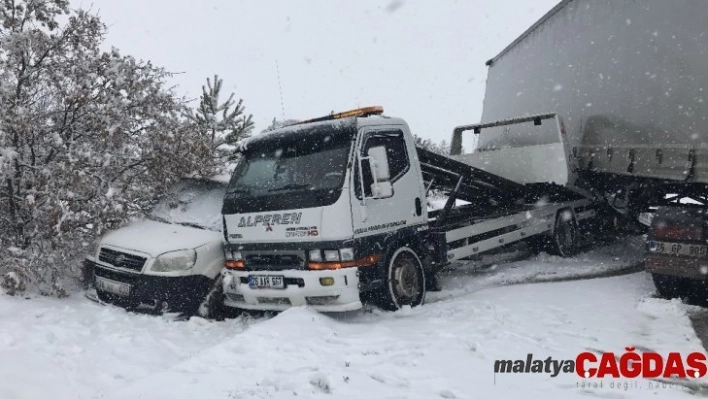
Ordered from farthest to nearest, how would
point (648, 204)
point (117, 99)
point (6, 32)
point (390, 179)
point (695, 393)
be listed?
point (648, 204), point (117, 99), point (6, 32), point (390, 179), point (695, 393)

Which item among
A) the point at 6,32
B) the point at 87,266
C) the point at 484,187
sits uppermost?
the point at 6,32

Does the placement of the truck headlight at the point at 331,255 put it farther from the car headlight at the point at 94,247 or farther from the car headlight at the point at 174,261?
the car headlight at the point at 94,247

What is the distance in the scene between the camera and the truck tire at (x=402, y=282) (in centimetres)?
626

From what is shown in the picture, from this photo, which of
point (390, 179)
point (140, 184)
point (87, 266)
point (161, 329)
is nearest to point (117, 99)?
point (140, 184)

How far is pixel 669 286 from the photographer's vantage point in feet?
20.8

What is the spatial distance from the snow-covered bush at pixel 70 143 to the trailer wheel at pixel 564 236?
6469mm

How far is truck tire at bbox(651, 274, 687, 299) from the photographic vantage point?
627 cm

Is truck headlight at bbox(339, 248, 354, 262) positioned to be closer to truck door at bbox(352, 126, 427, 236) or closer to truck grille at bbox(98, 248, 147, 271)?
truck door at bbox(352, 126, 427, 236)

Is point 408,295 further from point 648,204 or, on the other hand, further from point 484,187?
point 648,204

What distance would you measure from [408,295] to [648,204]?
20.2ft

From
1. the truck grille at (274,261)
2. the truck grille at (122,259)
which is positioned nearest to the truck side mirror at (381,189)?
the truck grille at (274,261)

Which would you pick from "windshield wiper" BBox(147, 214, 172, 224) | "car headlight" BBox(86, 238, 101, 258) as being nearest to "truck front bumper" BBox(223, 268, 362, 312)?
"windshield wiper" BBox(147, 214, 172, 224)

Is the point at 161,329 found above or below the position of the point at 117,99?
below

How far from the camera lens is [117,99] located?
765cm
